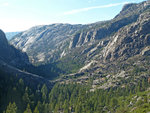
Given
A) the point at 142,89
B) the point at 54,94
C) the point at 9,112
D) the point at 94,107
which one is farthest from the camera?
the point at 54,94

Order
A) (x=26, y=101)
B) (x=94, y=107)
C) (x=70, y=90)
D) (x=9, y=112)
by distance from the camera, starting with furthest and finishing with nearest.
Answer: (x=70, y=90)
(x=94, y=107)
(x=26, y=101)
(x=9, y=112)

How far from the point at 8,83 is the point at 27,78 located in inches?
1714

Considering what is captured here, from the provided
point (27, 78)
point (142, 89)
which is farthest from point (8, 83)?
point (142, 89)

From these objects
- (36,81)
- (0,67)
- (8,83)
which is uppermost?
(0,67)

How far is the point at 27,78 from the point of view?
602 ft

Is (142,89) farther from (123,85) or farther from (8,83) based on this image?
(8,83)

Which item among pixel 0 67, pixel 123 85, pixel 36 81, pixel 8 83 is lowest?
pixel 123 85

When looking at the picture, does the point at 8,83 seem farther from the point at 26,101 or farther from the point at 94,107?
the point at 94,107

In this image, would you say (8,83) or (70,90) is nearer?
(8,83)

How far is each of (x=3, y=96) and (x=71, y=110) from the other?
2103 inches

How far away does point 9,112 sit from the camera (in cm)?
9000

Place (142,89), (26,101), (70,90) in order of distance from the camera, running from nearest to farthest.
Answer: (26,101), (142,89), (70,90)

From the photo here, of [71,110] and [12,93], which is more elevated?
[12,93]

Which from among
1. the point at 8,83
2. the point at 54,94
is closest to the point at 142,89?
the point at 54,94
